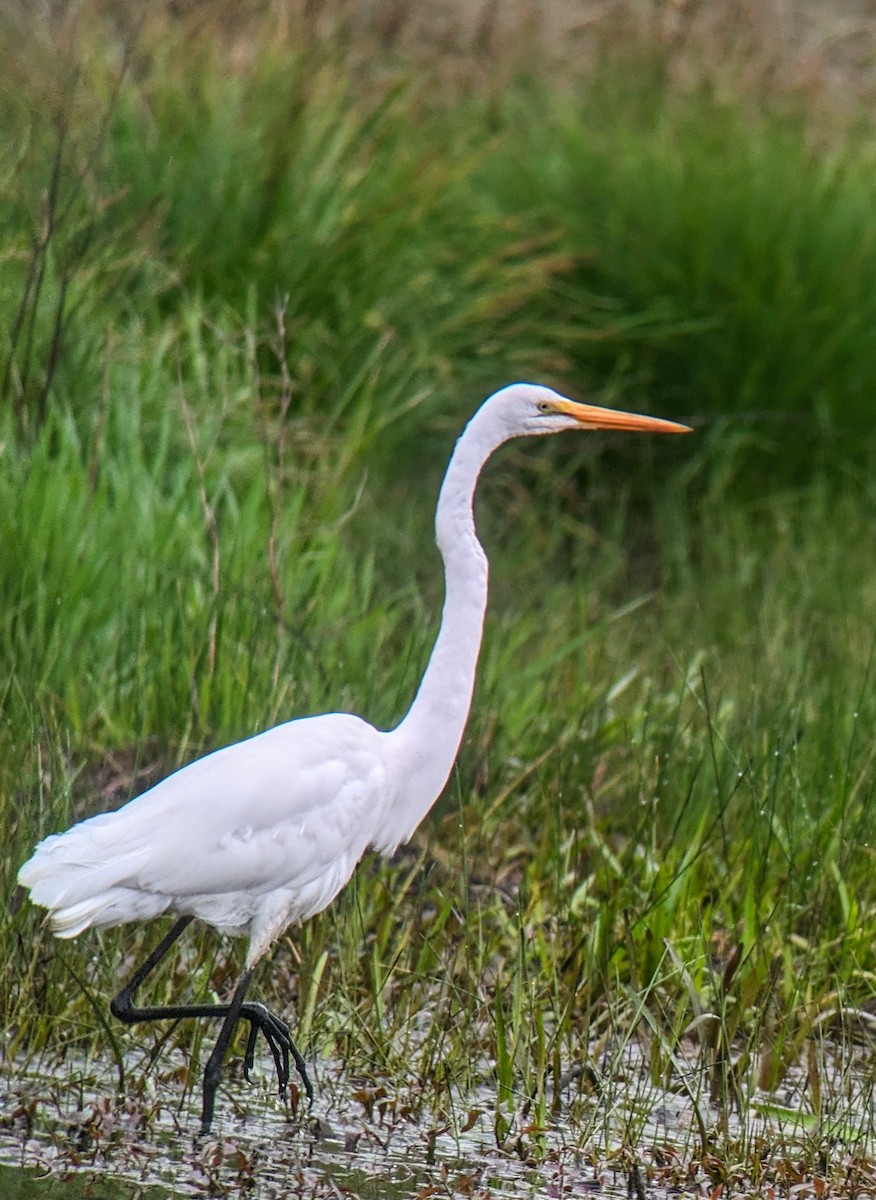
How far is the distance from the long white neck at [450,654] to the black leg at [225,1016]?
425 mm

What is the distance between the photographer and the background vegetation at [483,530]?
346 centimetres

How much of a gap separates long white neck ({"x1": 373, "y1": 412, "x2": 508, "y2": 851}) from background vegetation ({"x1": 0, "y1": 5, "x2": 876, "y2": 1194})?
0.84 ft

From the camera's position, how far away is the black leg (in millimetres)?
3143

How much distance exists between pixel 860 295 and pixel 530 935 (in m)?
4.40

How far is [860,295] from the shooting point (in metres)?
7.55

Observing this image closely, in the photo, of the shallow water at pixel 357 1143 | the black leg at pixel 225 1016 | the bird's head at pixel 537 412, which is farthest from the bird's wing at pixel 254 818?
the bird's head at pixel 537 412

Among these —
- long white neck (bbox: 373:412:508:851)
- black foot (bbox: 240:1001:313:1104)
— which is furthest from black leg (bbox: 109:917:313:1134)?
long white neck (bbox: 373:412:508:851)

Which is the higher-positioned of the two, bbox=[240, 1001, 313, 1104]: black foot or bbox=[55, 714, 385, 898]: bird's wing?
bbox=[55, 714, 385, 898]: bird's wing

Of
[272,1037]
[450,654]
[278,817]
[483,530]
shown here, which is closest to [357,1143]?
[272,1037]

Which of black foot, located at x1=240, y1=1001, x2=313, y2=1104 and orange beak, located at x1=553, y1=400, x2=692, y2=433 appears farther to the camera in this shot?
orange beak, located at x1=553, y1=400, x2=692, y2=433

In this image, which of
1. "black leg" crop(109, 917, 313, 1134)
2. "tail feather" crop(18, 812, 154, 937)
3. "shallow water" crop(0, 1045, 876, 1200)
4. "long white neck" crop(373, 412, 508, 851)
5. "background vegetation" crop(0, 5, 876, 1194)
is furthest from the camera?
"background vegetation" crop(0, 5, 876, 1194)

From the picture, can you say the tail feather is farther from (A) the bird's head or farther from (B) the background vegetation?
(A) the bird's head

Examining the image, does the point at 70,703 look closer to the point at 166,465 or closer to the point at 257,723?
the point at 257,723

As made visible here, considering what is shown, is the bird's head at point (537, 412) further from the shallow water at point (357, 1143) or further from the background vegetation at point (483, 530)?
the shallow water at point (357, 1143)
